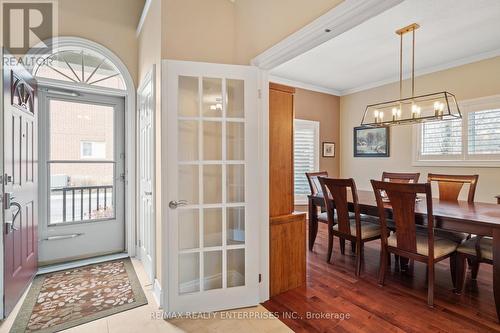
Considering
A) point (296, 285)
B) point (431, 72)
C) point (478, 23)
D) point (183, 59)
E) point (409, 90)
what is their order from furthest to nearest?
point (409, 90)
point (431, 72)
point (478, 23)
point (296, 285)
point (183, 59)

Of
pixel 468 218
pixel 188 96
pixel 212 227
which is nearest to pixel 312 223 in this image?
pixel 468 218

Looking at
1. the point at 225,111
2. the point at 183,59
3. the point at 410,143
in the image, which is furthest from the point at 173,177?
the point at 410,143

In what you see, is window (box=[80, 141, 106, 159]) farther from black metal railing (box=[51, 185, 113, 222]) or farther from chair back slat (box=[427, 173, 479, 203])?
chair back slat (box=[427, 173, 479, 203])

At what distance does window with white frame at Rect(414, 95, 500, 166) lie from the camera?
12.7ft

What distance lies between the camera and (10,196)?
2.15 m

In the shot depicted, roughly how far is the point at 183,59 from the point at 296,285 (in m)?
2.43

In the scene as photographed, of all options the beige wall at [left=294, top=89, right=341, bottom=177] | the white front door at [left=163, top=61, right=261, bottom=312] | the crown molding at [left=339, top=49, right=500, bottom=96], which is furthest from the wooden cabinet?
the crown molding at [left=339, top=49, right=500, bottom=96]

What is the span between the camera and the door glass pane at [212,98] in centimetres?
222

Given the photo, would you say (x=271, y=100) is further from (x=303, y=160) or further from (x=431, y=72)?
(x=431, y=72)

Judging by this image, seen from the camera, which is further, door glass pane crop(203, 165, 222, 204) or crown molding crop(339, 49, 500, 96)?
crown molding crop(339, 49, 500, 96)

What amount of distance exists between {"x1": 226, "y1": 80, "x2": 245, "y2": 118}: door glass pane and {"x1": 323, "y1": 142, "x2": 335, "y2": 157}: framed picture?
400 cm

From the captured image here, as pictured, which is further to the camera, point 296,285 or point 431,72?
point 431,72

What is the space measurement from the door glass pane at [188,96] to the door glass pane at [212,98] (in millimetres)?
69

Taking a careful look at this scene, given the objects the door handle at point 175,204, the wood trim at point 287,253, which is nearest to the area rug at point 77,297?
the door handle at point 175,204
